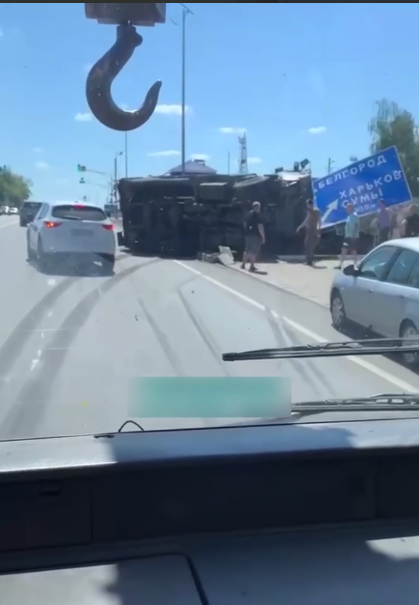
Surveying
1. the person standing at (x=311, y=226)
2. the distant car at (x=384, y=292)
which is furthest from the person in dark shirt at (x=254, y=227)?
the distant car at (x=384, y=292)

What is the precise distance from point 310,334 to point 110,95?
9.84 ft

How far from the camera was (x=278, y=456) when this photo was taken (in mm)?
3076

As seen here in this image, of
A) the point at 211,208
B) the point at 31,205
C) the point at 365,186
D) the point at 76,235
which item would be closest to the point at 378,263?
the point at 365,186

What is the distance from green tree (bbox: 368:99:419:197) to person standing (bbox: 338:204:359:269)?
0.42 m

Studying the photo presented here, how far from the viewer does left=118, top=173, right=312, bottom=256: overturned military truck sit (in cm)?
533

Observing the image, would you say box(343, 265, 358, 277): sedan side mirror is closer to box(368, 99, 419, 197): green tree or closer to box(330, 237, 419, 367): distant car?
→ box(330, 237, 419, 367): distant car

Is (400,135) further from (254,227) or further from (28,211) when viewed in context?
(28,211)

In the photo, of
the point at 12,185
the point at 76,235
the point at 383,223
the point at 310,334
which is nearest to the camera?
the point at 12,185

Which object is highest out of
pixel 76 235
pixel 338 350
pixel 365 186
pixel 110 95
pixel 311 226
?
pixel 110 95

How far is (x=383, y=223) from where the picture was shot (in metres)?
5.99

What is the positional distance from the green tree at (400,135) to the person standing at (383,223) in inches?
9.1

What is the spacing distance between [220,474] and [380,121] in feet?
7.85

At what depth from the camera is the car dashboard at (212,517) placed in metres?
2.62

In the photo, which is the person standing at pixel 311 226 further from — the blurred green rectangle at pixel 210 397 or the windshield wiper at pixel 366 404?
the windshield wiper at pixel 366 404
